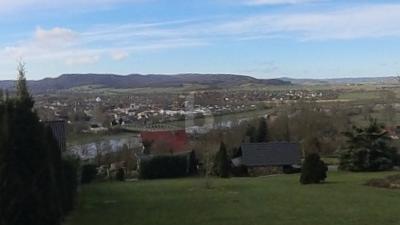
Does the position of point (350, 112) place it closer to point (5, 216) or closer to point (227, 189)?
point (227, 189)

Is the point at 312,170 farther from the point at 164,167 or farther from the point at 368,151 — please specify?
the point at 164,167

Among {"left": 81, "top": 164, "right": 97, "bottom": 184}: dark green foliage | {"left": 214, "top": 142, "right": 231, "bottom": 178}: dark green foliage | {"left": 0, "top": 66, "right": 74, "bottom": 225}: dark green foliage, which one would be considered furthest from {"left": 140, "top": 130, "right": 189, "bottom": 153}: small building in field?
{"left": 0, "top": 66, "right": 74, "bottom": 225}: dark green foliage

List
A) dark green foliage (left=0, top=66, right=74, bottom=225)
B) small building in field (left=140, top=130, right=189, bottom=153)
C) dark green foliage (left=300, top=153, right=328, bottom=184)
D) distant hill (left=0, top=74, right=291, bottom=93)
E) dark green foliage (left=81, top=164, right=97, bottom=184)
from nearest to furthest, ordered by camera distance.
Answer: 1. dark green foliage (left=0, top=66, right=74, bottom=225)
2. dark green foliage (left=300, top=153, right=328, bottom=184)
3. dark green foliage (left=81, top=164, right=97, bottom=184)
4. small building in field (left=140, top=130, right=189, bottom=153)
5. distant hill (left=0, top=74, right=291, bottom=93)

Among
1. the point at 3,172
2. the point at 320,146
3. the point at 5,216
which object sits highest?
the point at 3,172

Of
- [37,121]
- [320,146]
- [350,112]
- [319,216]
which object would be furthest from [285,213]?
[350,112]

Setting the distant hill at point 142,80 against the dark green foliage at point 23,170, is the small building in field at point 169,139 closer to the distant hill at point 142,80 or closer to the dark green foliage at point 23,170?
the dark green foliage at point 23,170

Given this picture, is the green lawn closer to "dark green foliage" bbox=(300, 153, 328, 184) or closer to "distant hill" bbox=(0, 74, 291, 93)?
"dark green foliage" bbox=(300, 153, 328, 184)

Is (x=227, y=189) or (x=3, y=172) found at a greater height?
(x=3, y=172)
